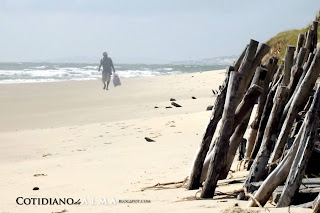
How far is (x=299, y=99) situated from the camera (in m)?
4.56

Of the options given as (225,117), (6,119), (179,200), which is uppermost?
(225,117)

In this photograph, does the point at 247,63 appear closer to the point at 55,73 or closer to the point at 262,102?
the point at 262,102

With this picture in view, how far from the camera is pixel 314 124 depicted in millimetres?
3910

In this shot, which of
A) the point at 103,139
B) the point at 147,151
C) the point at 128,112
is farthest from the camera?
the point at 128,112

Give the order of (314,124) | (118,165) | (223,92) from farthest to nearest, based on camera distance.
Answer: (118,165)
(223,92)
(314,124)

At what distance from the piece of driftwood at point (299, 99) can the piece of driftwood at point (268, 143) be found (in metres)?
0.07

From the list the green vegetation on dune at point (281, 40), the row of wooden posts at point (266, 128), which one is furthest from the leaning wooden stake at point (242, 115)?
the green vegetation on dune at point (281, 40)

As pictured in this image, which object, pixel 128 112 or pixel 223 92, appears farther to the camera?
pixel 128 112

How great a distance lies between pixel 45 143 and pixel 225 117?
6510 millimetres

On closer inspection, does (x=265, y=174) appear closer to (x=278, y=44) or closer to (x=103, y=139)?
(x=103, y=139)

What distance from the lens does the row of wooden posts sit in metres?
3.94

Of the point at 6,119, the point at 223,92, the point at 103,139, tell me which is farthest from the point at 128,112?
the point at 223,92

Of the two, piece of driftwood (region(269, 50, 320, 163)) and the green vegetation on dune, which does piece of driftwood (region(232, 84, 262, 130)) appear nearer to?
piece of driftwood (region(269, 50, 320, 163))

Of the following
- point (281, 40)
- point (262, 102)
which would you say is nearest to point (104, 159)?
point (262, 102)
